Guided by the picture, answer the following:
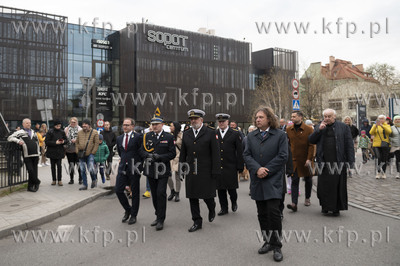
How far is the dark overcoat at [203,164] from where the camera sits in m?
6.05

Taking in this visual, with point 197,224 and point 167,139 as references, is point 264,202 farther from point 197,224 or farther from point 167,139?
point 167,139

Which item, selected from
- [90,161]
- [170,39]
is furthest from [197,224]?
[170,39]

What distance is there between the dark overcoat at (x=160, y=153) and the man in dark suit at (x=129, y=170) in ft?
0.86

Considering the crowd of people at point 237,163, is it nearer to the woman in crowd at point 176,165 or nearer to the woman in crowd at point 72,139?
the woman in crowd at point 176,165

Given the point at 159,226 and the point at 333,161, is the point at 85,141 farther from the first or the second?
the point at 333,161

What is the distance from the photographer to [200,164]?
6113 millimetres

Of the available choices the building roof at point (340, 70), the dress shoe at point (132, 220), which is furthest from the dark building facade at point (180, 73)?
the dress shoe at point (132, 220)

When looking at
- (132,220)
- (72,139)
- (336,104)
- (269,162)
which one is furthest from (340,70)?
(269,162)

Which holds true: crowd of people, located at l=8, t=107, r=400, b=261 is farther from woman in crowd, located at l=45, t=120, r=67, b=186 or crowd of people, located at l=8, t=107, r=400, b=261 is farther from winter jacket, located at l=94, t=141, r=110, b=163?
woman in crowd, located at l=45, t=120, r=67, b=186

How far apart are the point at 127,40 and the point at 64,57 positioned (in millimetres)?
9340

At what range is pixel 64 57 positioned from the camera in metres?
50.8

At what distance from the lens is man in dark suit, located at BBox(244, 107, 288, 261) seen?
4664 mm

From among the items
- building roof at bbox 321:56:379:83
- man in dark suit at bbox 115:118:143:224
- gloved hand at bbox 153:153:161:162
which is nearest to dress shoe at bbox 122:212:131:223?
man in dark suit at bbox 115:118:143:224

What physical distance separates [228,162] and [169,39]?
5024cm
